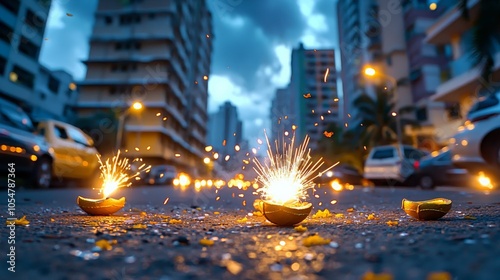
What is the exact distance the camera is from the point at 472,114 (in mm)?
7367

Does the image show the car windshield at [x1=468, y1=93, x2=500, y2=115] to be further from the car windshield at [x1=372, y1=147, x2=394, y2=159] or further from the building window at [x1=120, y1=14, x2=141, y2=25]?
the building window at [x1=120, y1=14, x2=141, y2=25]

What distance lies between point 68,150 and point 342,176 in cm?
1406

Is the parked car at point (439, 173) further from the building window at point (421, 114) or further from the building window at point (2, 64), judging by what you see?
the building window at point (2, 64)

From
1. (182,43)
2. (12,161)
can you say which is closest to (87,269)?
(12,161)

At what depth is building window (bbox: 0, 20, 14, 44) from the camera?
81.0 feet

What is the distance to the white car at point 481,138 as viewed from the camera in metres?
6.74

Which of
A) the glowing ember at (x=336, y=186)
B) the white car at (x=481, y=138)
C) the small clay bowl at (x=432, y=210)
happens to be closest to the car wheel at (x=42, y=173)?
the small clay bowl at (x=432, y=210)

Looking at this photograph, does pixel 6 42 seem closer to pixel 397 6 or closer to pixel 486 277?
pixel 486 277

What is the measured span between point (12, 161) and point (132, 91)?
3222cm

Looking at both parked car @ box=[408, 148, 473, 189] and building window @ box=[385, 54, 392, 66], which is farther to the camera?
building window @ box=[385, 54, 392, 66]

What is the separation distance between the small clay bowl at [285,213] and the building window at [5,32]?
31.0m

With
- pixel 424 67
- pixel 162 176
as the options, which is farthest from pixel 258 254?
pixel 424 67

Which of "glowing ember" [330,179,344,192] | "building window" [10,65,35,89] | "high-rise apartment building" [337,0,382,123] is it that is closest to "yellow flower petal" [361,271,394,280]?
"glowing ember" [330,179,344,192]

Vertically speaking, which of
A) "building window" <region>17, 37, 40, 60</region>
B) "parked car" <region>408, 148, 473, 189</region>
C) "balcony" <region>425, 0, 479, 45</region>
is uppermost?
"building window" <region>17, 37, 40, 60</region>
